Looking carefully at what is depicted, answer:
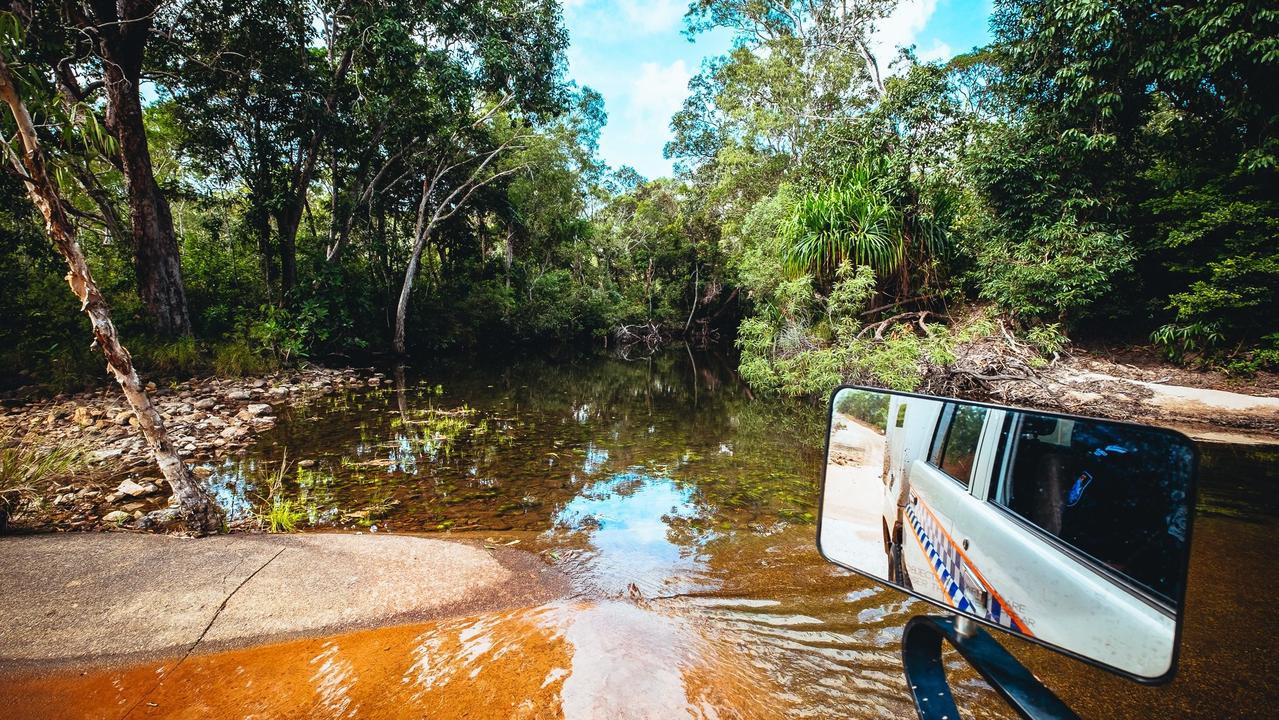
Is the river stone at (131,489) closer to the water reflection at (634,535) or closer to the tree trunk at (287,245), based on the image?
the water reflection at (634,535)

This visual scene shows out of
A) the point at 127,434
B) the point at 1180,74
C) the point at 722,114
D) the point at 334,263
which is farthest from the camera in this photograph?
the point at 722,114

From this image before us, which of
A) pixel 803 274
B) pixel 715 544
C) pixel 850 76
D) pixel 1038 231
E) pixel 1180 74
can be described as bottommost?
pixel 715 544

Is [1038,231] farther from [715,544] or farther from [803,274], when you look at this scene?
[715,544]

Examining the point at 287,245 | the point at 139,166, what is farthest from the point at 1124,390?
the point at 287,245

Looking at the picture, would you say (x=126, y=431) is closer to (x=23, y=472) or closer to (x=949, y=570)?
(x=23, y=472)

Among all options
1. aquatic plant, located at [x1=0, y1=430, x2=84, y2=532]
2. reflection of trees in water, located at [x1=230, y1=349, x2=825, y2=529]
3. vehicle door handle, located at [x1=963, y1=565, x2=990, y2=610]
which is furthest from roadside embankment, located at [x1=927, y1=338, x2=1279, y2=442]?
aquatic plant, located at [x1=0, y1=430, x2=84, y2=532]

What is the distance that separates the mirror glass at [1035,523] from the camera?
28.9 inches

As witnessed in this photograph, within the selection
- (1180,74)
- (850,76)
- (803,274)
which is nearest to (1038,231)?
(1180,74)

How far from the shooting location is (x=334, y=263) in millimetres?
14469

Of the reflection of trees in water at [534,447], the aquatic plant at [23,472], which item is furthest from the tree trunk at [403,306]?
the aquatic plant at [23,472]

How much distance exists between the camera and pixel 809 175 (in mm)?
13531

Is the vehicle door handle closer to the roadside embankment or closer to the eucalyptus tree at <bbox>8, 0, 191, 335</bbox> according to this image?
the roadside embankment

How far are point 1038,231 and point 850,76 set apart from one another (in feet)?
30.5

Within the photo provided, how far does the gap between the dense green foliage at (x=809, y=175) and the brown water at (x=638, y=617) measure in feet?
10.1
